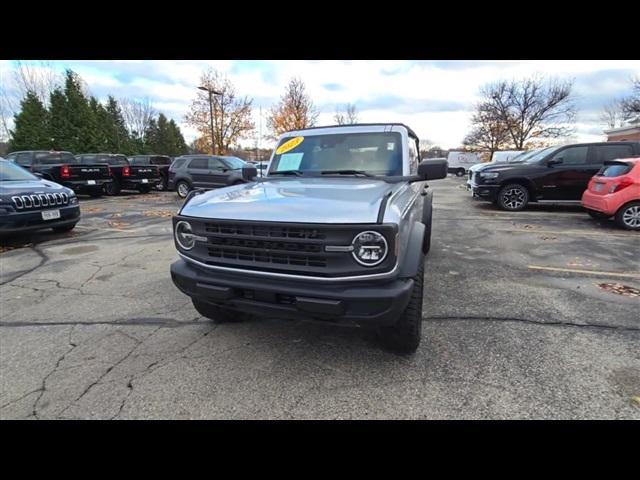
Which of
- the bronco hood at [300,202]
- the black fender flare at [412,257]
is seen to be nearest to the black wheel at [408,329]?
the black fender flare at [412,257]

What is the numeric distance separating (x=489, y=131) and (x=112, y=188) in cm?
3413

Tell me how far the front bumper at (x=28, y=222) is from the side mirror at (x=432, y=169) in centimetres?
700

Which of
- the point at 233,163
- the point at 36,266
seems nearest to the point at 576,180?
the point at 233,163

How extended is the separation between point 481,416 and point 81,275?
17.3 feet

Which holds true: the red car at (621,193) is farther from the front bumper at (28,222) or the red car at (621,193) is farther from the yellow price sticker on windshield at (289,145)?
the front bumper at (28,222)

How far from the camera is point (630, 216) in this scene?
23.6ft

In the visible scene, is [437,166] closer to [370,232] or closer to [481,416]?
[370,232]

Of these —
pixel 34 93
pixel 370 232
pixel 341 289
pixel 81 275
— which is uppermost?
pixel 34 93

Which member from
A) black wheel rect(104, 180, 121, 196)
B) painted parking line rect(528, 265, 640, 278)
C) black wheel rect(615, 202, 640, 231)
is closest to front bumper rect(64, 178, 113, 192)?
black wheel rect(104, 180, 121, 196)

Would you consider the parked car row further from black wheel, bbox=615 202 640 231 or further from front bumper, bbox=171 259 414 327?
front bumper, bbox=171 259 414 327

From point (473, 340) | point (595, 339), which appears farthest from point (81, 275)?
point (595, 339)

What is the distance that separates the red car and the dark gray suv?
1064 cm

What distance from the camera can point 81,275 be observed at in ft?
16.1

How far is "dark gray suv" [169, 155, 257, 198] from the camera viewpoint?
13.2 meters
